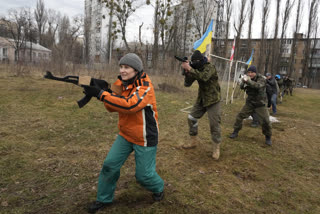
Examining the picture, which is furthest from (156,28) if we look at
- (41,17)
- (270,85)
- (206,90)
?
(41,17)

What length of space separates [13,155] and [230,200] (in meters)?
3.60

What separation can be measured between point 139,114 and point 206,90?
2.03 meters

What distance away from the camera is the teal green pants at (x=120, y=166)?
Answer: 2.34 m

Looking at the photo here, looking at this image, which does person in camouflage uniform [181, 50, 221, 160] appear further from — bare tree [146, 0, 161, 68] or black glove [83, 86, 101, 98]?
bare tree [146, 0, 161, 68]

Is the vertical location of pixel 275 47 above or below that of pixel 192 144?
above

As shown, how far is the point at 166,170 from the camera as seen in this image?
3613 millimetres

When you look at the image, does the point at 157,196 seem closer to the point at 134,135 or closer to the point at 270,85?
the point at 134,135

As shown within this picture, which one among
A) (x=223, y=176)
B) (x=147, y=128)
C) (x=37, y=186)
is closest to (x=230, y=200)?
(x=223, y=176)

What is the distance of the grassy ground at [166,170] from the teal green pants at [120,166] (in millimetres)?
277

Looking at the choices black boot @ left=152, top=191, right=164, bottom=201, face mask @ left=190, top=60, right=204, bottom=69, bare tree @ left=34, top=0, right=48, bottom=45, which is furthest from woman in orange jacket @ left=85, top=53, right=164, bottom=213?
bare tree @ left=34, top=0, right=48, bottom=45

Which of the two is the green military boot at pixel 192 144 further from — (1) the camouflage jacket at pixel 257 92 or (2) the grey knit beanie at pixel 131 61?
(2) the grey knit beanie at pixel 131 61

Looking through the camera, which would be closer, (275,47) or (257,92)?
(257,92)

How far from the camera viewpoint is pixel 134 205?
2621mm

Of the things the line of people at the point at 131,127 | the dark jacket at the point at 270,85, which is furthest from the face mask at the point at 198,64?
the dark jacket at the point at 270,85
